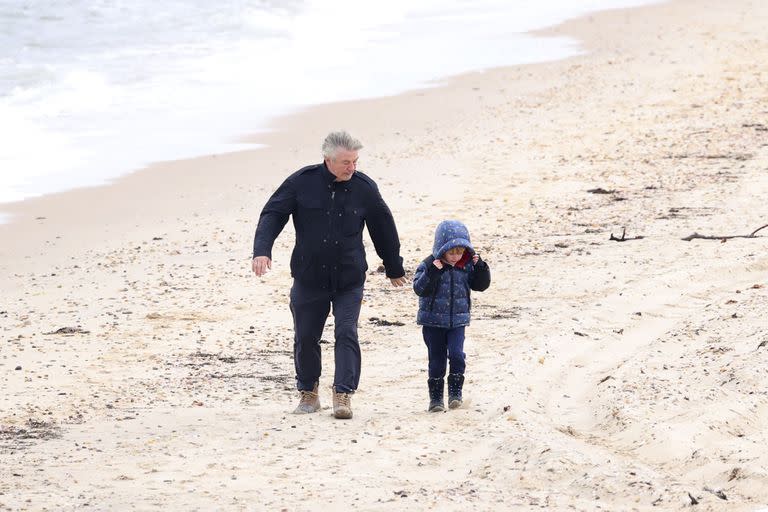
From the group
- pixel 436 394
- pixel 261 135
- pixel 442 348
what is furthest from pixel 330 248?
pixel 261 135

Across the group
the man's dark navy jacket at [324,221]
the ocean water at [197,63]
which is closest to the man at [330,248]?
the man's dark navy jacket at [324,221]

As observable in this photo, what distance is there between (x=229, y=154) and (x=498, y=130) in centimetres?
353

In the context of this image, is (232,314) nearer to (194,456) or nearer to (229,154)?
(194,456)

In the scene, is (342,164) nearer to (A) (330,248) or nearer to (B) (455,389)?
(A) (330,248)

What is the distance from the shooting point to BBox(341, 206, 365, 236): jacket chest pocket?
702 cm

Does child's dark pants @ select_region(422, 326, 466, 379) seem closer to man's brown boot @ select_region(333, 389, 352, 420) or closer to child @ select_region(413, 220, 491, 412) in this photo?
child @ select_region(413, 220, 491, 412)

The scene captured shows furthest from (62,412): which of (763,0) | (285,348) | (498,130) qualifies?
(763,0)

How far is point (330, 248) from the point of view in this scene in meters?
7.00

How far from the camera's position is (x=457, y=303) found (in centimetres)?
696

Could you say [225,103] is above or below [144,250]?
above

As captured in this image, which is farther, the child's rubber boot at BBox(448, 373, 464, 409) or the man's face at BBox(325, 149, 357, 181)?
the child's rubber boot at BBox(448, 373, 464, 409)

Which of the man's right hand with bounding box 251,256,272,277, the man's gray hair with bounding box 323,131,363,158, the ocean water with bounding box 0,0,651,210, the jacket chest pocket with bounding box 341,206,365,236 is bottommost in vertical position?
the man's right hand with bounding box 251,256,272,277

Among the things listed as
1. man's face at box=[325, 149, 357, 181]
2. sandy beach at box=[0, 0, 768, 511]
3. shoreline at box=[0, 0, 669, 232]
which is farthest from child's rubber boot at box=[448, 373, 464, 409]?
shoreline at box=[0, 0, 669, 232]

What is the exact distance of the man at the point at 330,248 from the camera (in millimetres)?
6992
